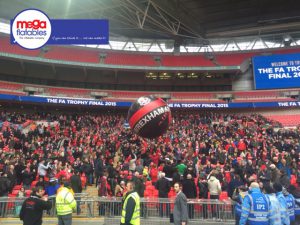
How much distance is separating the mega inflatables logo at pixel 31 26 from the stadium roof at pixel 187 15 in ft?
38.7

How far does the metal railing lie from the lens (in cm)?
873

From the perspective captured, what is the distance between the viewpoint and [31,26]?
1608 centimetres

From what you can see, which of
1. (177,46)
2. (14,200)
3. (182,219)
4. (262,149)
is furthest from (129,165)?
(177,46)

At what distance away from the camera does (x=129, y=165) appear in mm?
13297

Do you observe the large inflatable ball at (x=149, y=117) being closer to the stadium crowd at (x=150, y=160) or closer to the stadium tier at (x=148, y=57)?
the stadium crowd at (x=150, y=160)

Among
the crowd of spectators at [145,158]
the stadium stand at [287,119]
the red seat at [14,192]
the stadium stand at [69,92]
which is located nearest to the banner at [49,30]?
the crowd of spectators at [145,158]

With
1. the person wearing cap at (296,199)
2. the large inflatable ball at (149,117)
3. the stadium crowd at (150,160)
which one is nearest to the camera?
the person wearing cap at (296,199)

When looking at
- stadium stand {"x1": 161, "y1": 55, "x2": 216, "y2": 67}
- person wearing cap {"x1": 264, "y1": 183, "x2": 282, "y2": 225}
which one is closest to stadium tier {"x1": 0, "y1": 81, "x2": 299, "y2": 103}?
stadium stand {"x1": 161, "y1": 55, "x2": 216, "y2": 67}

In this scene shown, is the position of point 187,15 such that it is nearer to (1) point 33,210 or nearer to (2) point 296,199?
(2) point 296,199

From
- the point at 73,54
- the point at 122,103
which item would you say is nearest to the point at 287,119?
the point at 122,103

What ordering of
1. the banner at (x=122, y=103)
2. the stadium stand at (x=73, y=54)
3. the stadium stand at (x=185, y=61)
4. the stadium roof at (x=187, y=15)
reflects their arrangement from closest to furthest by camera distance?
the stadium roof at (x=187, y=15) → the banner at (x=122, y=103) → the stadium stand at (x=73, y=54) → the stadium stand at (x=185, y=61)

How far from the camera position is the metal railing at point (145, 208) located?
28.6ft

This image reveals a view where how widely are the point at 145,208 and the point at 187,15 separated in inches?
1008

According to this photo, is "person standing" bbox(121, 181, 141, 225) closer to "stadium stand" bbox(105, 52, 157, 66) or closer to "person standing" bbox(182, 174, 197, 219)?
"person standing" bbox(182, 174, 197, 219)
